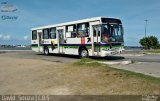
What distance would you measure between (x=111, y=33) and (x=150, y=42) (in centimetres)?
6667

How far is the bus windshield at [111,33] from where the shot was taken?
22.3 m

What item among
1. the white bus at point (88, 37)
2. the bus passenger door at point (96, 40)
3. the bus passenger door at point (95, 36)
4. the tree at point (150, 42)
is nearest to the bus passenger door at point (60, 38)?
the white bus at point (88, 37)

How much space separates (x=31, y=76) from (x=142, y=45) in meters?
76.2

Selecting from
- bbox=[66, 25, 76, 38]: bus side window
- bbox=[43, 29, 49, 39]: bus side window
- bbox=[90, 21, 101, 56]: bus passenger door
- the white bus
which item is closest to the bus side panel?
bbox=[43, 29, 49, 39]: bus side window

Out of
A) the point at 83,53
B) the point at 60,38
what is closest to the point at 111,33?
the point at 83,53

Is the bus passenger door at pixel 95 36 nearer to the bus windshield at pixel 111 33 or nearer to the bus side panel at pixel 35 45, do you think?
the bus windshield at pixel 111 33

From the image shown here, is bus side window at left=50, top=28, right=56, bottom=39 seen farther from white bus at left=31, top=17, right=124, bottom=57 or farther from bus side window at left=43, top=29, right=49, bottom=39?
bus side window at left=43, top=29, right=49, bottom=39

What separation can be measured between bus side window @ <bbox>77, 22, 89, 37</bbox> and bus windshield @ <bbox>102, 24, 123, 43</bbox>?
1.80 m

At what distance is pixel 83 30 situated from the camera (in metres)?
24.3

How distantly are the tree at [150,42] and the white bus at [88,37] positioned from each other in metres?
59.6

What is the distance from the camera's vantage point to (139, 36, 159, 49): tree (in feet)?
282

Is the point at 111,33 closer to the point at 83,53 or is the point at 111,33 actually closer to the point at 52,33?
the point at 83,53

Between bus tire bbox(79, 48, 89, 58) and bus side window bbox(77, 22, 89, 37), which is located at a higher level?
bus side window bbox(77, 22, 89, 37)

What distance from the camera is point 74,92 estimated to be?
31.1 ft
